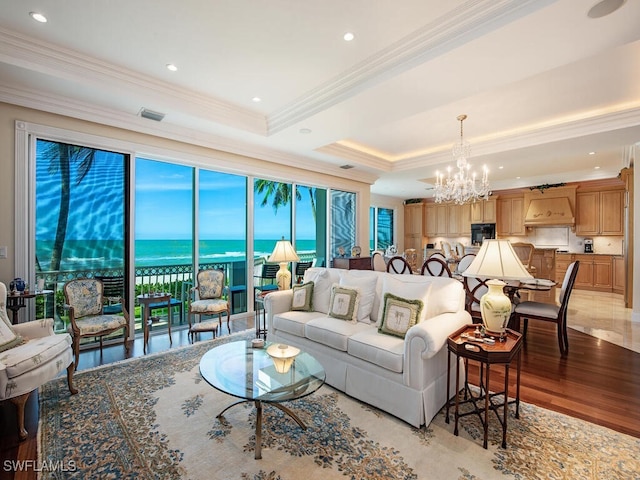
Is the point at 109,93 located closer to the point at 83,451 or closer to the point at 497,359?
the point at 83,451

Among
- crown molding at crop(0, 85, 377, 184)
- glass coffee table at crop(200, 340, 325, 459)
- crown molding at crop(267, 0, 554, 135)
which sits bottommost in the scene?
glass coffee table at crop(200, 340, 325, 459)

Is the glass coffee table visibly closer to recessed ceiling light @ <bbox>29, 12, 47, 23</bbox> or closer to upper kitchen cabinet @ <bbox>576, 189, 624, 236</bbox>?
recessed ceiling light @ <bbox>29, 12, 47, 23</bbox>

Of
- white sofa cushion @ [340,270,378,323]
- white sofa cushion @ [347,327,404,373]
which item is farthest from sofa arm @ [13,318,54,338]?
white sofa cushion @ [340,270,378,323]

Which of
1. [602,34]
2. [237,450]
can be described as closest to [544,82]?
[602,34]

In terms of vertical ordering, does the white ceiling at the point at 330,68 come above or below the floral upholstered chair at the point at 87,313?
above

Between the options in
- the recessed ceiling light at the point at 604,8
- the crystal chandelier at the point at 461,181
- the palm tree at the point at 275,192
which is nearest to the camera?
the recessed ceiling light at the point at 604,8

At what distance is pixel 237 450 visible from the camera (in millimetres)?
1970

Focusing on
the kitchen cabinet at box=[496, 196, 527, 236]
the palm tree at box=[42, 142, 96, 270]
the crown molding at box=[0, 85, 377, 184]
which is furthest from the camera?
the kitchen cabinet at box=[496, 196, 527, 236]

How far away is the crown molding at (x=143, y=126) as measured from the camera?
331cm

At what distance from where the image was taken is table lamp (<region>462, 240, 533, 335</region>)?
2.28 meters

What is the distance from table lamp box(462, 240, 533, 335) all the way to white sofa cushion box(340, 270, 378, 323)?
109 cm

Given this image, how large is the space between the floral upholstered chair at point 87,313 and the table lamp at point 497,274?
3644mm

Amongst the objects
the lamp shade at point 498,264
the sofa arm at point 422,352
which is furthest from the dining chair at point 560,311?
the sofa arm at point 422,352

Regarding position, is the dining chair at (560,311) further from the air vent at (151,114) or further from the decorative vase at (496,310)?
the air vent at (151,114)
